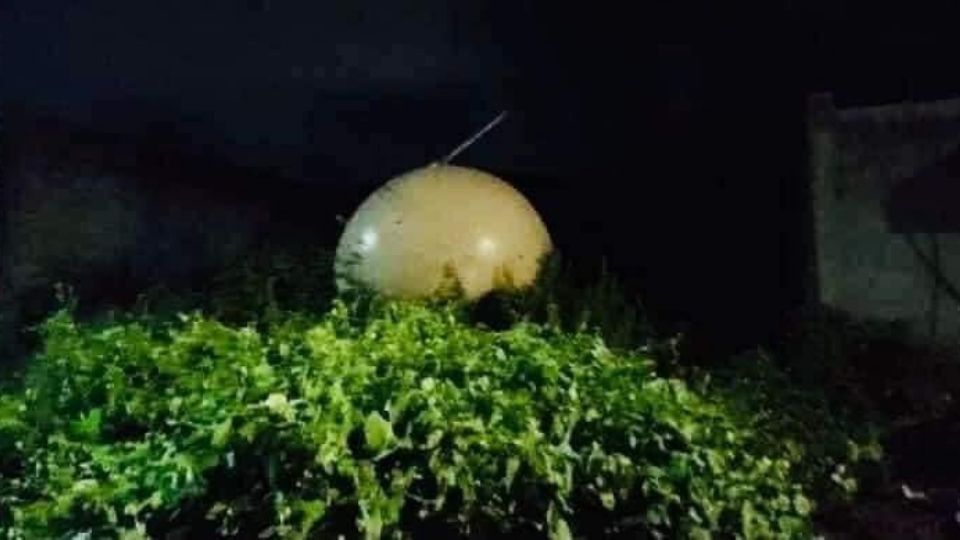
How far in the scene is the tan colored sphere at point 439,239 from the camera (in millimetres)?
4574

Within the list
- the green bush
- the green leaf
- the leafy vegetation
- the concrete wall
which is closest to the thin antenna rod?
A: the leafy vegetation

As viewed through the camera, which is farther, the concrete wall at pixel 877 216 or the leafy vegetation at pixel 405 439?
the concrete wall at pixel 877 216

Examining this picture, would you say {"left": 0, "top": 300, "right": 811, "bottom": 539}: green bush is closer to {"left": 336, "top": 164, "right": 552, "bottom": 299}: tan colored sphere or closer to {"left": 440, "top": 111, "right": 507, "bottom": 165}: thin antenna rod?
{"left": 336, "top": 164, "right": 552, "bottom": 299}: tan colored sphere

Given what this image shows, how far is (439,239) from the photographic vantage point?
15.0ft

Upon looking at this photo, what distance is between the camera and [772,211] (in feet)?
17.6

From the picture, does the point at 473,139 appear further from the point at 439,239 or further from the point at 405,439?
the point at 405,439

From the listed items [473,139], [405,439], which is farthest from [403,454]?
[473,139]

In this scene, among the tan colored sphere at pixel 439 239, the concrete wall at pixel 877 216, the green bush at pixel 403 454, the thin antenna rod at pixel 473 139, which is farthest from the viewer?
the thin antenna rod at pixel 473 139

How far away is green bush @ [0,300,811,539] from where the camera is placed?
3.37 metres

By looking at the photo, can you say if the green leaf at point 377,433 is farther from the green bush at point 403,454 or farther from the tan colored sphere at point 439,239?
the tan colored sphere at point 439,239

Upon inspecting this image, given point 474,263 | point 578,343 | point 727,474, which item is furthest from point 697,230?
point 727,474

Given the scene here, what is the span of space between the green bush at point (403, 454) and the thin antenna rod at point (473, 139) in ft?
4.27

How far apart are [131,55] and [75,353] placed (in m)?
Result: 1.92

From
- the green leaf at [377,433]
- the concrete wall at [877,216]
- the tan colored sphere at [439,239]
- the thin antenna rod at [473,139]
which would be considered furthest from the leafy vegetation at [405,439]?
the thin antenna rod at [473,139]
